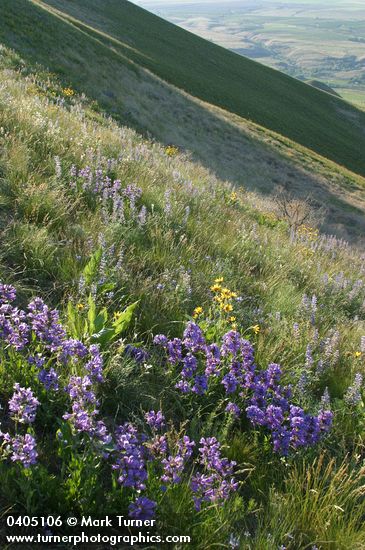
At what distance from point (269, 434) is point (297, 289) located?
2.86m

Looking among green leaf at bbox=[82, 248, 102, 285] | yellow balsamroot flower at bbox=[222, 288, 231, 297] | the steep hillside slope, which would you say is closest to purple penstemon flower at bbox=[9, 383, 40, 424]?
green leaf at bbox=[82, 248, 102, 285]

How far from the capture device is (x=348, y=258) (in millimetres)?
8781

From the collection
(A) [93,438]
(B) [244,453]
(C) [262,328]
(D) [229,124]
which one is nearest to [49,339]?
(A) [93,438]

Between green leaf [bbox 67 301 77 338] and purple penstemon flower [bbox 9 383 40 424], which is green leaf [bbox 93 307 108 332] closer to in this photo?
green leaf [bbox 67 301 77 338]

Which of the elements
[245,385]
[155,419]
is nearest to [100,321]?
[155,419]

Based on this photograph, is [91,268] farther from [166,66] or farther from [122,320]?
[166,66]

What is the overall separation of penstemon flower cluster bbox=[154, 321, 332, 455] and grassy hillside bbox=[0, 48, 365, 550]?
12mm

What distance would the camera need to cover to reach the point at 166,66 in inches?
1747

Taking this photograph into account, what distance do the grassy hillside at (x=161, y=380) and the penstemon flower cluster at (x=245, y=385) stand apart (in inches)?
0.5

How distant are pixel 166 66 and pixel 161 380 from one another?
151 feet

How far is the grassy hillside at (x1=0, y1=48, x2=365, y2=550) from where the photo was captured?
2.21 meters

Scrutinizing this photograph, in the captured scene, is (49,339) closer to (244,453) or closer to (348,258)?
(244,453)

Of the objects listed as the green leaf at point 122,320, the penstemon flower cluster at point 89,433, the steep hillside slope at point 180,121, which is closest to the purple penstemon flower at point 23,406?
the penstemon flower cluster at point 89,433

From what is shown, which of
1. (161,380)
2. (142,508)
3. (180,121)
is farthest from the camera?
(180,121)
